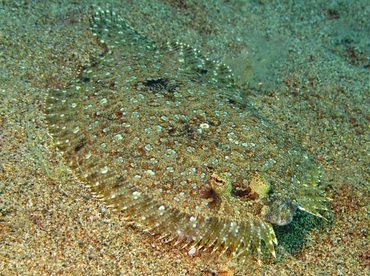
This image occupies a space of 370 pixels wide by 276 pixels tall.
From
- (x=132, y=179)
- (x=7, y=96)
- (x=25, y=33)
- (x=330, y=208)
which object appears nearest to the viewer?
(x=132, y=179)

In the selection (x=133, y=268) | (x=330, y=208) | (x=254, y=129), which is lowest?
(x=133, y=268)

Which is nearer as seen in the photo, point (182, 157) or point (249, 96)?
point (182, 157)

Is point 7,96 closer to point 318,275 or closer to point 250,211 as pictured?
point 250,211

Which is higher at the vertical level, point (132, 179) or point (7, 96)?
point (132, 179)

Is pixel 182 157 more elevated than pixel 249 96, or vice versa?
pixel 182 157

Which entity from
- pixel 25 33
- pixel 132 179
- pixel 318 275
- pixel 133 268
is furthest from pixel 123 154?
pixel 25 33

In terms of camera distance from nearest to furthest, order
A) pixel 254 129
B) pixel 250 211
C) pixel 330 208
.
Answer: pixel 250 211 < pixel 254 129 < pixel 330 208

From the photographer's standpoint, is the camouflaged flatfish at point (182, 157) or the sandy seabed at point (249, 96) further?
the sandy seabed at point (249, 96)

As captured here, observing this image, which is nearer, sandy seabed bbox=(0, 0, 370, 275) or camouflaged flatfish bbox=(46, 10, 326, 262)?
camouflaged flatfish bbox=(46, 10, 326, 262)
